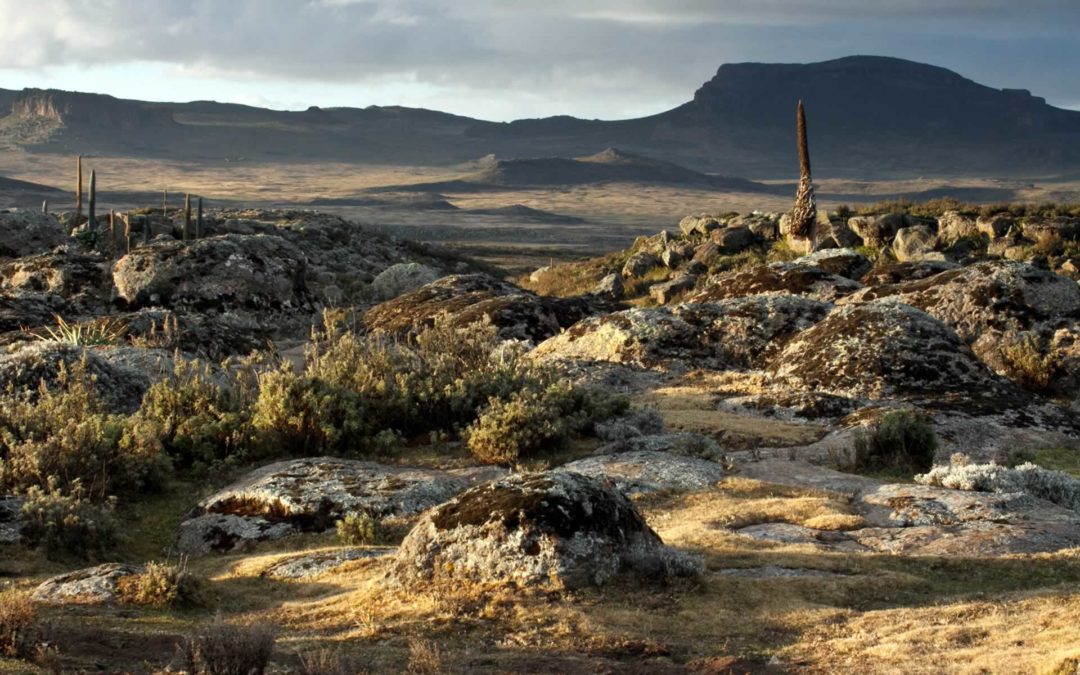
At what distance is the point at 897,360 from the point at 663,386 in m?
3.36

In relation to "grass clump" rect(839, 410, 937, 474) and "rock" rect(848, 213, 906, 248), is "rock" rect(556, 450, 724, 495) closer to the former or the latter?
"grass clump" rect(839, 410, 937, 474)

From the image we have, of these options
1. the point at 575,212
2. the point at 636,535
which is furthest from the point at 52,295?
the point at 575,212

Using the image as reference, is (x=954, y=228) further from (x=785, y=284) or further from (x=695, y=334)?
(x=695, y=334)

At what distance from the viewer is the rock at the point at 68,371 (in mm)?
14461

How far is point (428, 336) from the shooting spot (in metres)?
16.3

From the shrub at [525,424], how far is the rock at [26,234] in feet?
83.8

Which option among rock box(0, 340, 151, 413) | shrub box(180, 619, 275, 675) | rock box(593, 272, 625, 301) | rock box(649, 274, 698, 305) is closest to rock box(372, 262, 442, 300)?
rock box(593, 272, 625, 301)

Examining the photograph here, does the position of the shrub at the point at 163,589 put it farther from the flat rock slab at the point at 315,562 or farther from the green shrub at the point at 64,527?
the green shrub at the point at 64,527

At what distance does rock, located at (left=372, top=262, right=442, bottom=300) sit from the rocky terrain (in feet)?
32.4

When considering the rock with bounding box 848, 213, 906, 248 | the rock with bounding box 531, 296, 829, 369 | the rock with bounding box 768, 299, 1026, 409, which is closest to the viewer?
the rock with bounding box 768, 299, 1026, 409

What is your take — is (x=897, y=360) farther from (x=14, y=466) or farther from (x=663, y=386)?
(x=14, y=466)

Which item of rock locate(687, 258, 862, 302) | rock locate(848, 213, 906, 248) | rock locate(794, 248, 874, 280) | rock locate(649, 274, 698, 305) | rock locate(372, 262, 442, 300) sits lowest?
rock locate(372, 262, 442, 300)

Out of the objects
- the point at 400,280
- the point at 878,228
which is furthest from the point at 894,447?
the point at 878,228

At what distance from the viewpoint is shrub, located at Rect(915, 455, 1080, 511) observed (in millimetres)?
11578
